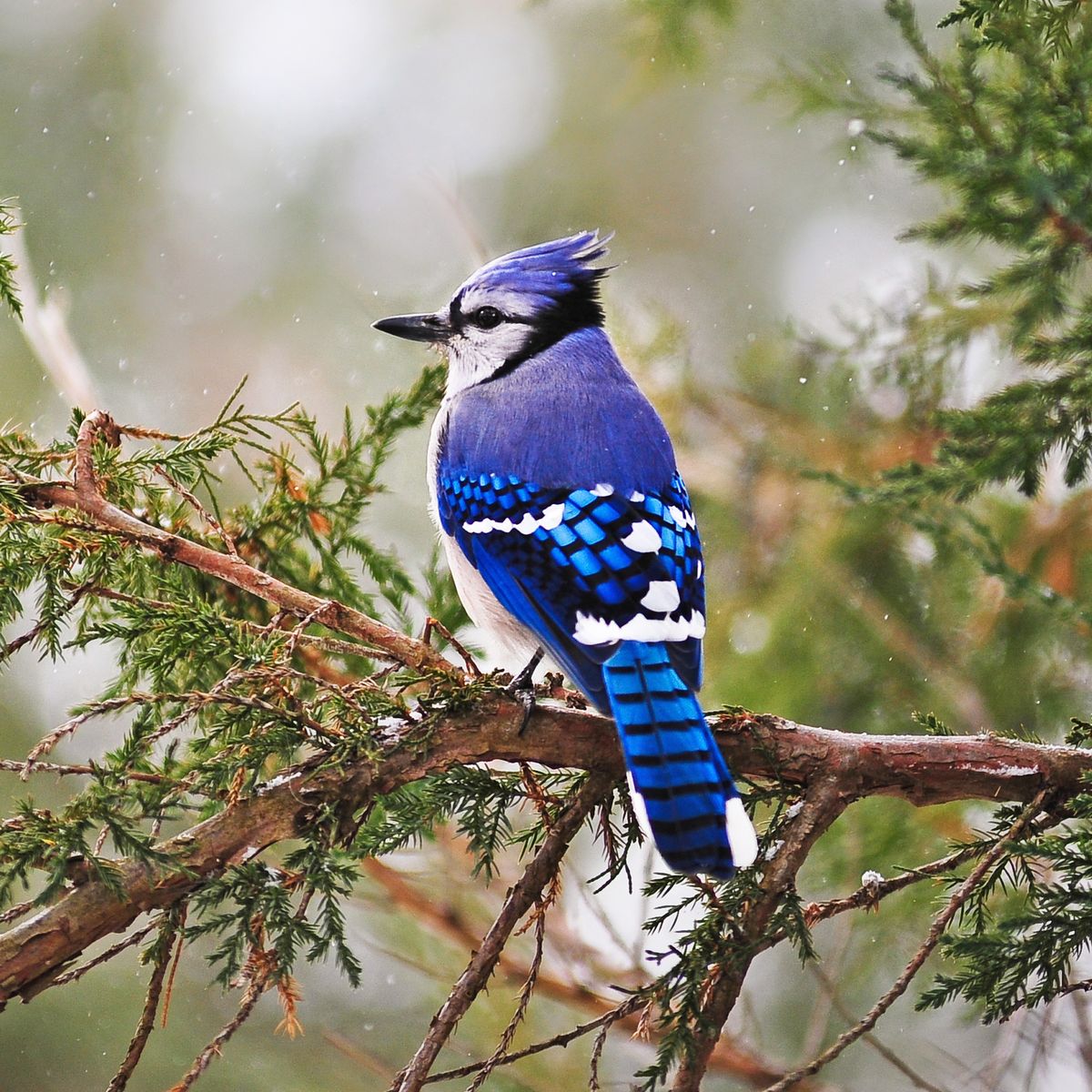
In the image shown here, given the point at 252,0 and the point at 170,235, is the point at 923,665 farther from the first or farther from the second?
the point at 252,0

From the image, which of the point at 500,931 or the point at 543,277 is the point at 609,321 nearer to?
the point at 543,277

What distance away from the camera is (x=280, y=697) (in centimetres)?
112

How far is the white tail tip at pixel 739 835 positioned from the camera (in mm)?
1139

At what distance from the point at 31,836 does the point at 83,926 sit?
0.10 meters

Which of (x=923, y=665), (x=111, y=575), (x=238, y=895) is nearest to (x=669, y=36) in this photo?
(x=923, y=665)

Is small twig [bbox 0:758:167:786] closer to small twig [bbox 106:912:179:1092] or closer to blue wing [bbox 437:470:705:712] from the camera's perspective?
small twig [bbox 106:912:179:1092]

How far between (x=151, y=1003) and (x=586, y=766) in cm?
47

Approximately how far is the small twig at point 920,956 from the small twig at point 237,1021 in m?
0.44

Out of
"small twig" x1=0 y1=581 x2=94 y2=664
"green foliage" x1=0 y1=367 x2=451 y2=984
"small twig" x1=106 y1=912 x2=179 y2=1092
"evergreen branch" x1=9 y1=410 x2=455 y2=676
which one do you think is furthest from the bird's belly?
"small twig" x1=106 y1=912 x2=179 y2=1092

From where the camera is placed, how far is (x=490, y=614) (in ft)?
5.32

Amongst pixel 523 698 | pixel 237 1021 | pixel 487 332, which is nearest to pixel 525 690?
pixel 523 698

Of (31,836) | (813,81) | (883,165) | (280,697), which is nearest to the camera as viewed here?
(31,836)

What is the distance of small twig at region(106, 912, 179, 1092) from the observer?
1012mm

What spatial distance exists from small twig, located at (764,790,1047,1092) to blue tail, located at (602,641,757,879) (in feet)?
0.53
